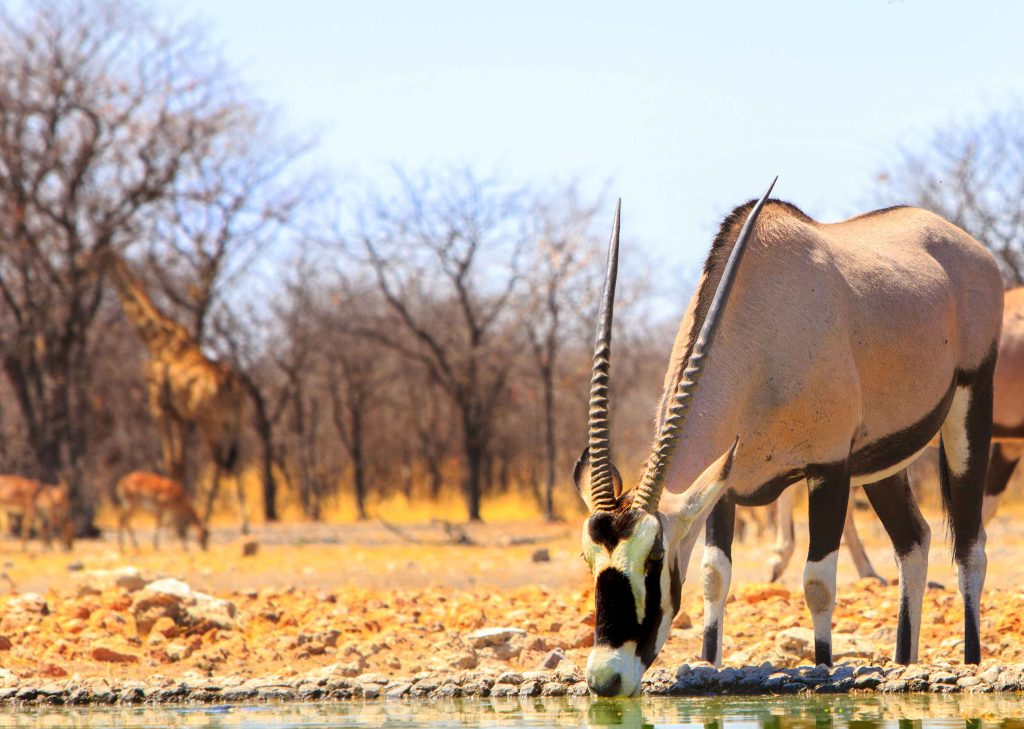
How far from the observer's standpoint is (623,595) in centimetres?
500

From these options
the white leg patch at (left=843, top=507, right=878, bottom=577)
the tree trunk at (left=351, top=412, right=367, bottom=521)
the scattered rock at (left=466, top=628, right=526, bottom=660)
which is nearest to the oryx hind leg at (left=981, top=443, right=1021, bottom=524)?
the white leg patch at (left=843, top=507, right=878, bottom=577)

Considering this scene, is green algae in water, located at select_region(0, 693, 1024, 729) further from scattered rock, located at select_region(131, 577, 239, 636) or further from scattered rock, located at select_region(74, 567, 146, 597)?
scattered rock, located at select_region(74, 567, 146, 597)

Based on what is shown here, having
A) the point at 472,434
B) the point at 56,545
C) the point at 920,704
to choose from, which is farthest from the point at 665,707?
the point at 472,434

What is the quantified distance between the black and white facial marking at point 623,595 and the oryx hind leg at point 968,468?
2.41m

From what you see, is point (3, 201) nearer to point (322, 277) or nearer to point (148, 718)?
point (322, 277)

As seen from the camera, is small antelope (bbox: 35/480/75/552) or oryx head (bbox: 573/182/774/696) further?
small antelope (bbox: 35/480/75/552)

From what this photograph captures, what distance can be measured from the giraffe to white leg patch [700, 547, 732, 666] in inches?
631

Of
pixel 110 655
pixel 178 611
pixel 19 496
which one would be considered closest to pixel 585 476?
pixel 110 655

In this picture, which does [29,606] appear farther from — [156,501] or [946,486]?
[156,501]

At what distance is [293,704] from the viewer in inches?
250

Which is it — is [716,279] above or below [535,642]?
above

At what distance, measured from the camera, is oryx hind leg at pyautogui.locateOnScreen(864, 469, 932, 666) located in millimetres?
6805

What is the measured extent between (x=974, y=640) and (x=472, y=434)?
71.0ft

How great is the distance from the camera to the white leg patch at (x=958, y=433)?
7020 millimetres
